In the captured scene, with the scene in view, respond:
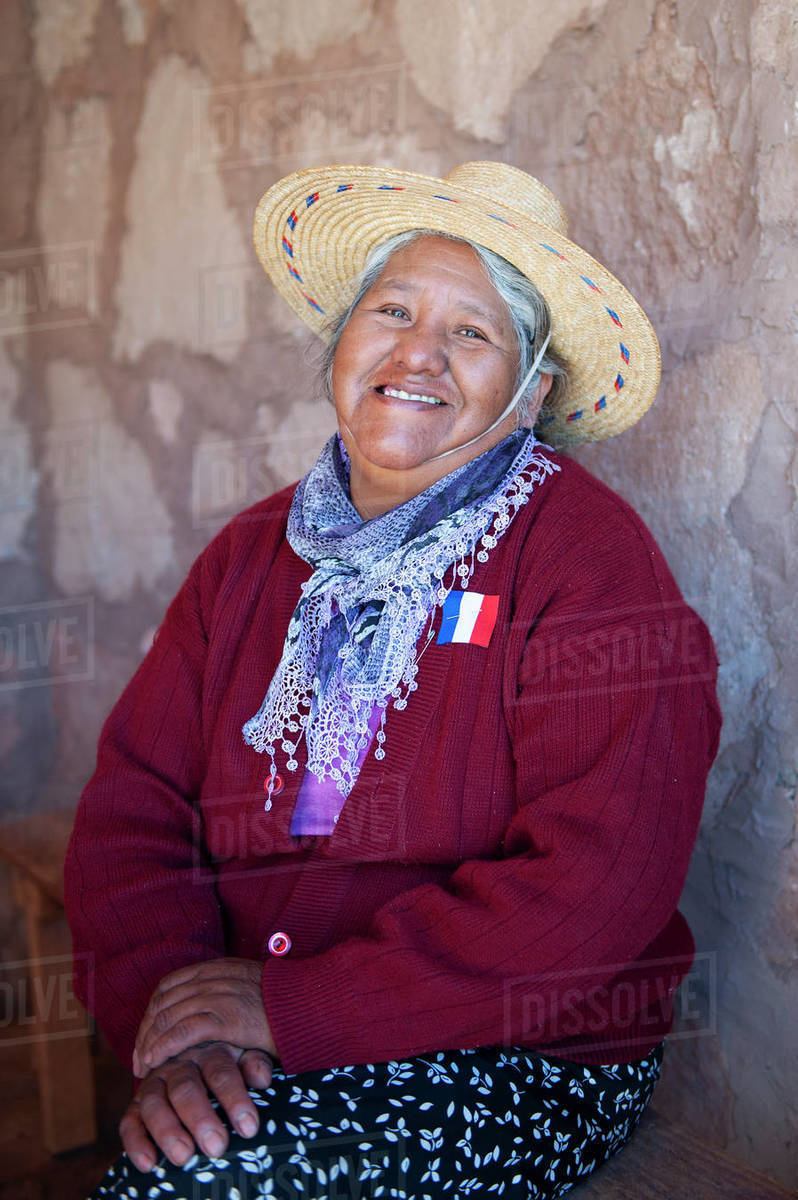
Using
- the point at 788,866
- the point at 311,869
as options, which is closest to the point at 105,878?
the point at 311,869

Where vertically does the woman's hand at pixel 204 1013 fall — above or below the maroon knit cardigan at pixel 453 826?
below

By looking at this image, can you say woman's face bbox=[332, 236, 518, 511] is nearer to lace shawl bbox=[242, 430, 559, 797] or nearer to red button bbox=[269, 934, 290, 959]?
lace shawl bbox=[242, 430, 559, 797]

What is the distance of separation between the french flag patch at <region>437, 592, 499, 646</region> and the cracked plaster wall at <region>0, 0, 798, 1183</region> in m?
0.44

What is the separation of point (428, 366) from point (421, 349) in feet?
0.10

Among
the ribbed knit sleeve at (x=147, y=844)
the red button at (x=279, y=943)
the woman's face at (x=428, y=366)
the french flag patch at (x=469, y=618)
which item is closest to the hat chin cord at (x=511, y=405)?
the woman's face at (x=428, y=366)

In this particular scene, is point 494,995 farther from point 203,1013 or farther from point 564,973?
point 203,1013

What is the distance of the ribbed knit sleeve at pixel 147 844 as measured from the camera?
4.87 feet

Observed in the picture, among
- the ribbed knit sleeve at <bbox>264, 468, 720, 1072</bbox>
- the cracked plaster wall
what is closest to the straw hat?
the cracked plaster wall

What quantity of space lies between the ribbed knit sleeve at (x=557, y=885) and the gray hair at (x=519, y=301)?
445 millimetres

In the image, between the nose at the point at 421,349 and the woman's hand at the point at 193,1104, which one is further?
the nose at the point at 421,349

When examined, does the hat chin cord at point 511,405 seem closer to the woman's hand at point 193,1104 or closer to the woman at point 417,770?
the woman at point 417,770

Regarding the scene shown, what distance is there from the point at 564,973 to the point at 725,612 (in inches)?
26.3

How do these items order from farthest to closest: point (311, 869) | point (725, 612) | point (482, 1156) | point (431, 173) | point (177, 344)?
point (177, 344) < point (431, 173) < point (725, 612) < point (311, 869) < point (482, 1156)

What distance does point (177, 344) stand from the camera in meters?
2.86
